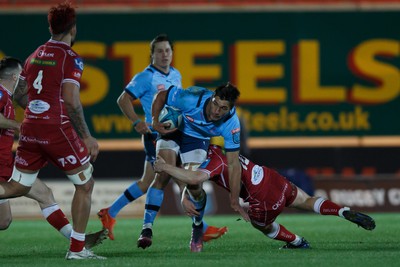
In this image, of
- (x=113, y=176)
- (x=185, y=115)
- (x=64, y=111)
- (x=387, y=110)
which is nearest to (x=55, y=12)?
(x=64, y=111)

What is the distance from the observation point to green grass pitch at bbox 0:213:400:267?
741 centimetres

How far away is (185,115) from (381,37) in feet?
25.0

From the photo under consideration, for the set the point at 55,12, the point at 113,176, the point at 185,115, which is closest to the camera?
the point at 55,12

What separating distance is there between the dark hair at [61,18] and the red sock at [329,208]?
104 inches

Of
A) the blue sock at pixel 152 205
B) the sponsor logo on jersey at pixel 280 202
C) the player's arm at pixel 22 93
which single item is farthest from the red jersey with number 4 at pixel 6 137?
the sponsor logo on jersey at pixel 280 202

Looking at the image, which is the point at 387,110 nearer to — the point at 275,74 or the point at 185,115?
the point at 275,74

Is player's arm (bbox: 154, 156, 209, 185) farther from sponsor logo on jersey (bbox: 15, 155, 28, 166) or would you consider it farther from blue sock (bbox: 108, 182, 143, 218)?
blue sock (bbox: 108, 182, 143, 218)

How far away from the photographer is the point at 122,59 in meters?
15.8

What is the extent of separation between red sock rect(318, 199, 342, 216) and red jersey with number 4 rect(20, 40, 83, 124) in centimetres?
238

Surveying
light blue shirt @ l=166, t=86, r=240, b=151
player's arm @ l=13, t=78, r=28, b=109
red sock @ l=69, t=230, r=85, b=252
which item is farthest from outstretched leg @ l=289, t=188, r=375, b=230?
player's arm @ l=13, t=78, r=28, b=109

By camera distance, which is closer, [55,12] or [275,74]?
[55,12]

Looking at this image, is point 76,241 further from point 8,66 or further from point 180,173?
point 8,66

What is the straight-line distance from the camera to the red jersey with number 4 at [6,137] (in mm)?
8742

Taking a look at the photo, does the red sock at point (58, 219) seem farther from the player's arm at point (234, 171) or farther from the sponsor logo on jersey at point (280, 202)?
the sponsor logo on jersey at point (280, 202)
